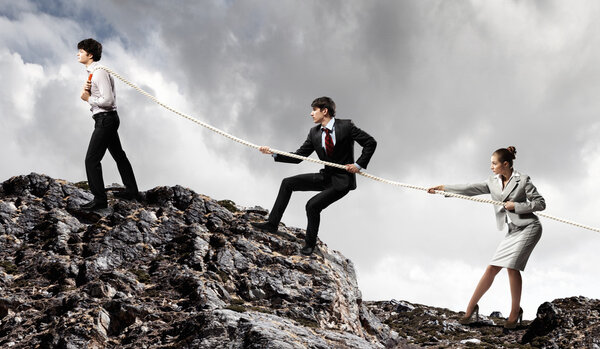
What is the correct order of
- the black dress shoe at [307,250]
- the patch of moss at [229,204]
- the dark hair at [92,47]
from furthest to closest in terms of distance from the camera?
the patch of moss at [229,204] → the dark hair at [92,47] → the black dress shoe at [307,250]

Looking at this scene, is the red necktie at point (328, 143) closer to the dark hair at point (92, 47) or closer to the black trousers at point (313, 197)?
the black trousers at point (313, 197)

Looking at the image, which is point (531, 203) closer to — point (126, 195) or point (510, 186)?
point (510, 186)

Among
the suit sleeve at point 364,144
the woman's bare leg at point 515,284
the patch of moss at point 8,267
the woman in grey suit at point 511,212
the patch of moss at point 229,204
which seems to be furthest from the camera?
the patch of moss at point 229,204

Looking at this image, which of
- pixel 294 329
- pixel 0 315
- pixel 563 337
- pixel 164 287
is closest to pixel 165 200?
pixel 164 287

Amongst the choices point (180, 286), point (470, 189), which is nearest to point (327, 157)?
point (470, 189)

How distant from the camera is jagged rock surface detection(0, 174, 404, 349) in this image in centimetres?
889

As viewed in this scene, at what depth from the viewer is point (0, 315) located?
9680 mm

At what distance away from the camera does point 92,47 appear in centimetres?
1262

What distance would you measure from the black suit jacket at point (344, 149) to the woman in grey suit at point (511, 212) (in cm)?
152

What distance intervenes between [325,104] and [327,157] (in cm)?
107

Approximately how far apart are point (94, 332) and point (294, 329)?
3.11 m

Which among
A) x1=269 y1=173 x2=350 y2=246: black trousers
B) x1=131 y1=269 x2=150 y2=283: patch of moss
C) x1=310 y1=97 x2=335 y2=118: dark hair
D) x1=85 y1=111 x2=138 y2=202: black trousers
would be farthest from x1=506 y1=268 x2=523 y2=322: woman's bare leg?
x1=85 y1=111 x2=138 y2=202: black trousers

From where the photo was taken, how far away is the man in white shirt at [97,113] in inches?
487

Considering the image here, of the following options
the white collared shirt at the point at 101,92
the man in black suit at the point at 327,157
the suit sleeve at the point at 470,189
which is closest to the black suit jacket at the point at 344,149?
the man in black suit at the point at 327,157
